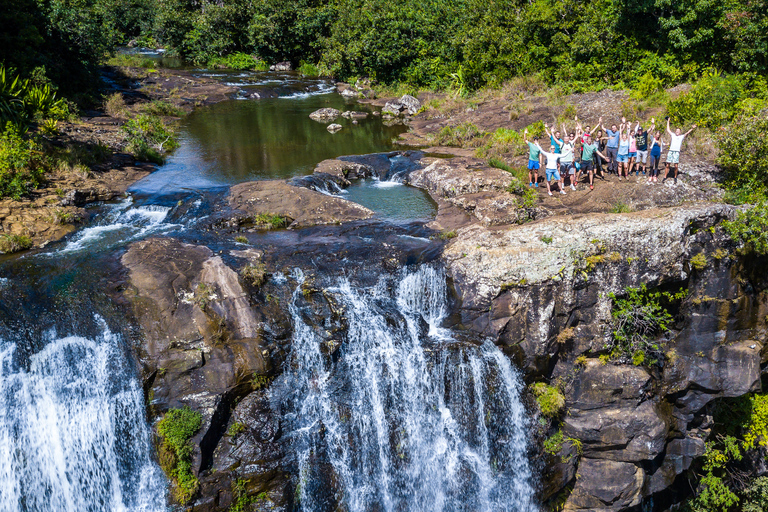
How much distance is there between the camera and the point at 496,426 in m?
12.6

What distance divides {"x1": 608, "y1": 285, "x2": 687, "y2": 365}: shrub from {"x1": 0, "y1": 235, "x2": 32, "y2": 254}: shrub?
1526 cm

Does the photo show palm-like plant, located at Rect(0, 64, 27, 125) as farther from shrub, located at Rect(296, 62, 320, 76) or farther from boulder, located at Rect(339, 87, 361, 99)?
shrub, located at Rect(296, 62, 320, 76)

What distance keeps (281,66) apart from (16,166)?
37313 mm

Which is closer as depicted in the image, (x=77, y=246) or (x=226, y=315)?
(x=226, y=315)

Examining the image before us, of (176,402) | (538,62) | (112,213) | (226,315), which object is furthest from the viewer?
(538,62)

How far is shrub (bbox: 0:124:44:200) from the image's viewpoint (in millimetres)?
16231

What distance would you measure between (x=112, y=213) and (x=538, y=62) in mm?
26756

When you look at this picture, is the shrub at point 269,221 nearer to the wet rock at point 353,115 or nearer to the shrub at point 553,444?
the shrub at point 553,444

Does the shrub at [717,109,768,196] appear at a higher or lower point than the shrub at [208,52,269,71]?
lower

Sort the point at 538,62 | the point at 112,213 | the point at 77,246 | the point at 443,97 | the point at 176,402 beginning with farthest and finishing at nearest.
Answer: the point at 443,97 < the point at 538,62 < the point at 112,213 < the point at 77,246 < the point at 176,402

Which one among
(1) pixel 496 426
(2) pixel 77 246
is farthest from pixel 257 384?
(2) pixel 77 246

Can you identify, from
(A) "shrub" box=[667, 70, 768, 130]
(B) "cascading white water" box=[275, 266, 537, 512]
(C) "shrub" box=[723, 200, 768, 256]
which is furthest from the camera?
(A) "shrub" box=[667, 70, 768, 130]

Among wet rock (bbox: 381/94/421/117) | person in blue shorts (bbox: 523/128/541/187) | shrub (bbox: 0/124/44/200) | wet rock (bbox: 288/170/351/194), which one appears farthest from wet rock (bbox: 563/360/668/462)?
wet rock (bbox: 381/94/421/117)

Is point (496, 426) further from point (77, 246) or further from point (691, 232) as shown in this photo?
point (77, 246)
